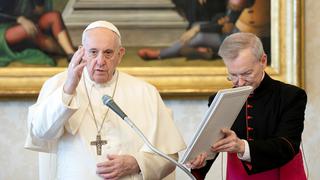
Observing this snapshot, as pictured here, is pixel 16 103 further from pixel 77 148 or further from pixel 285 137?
pixel 285 137

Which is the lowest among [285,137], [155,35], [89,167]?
[89,167]

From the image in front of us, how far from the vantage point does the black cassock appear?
2.31 m

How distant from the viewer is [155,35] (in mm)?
3729

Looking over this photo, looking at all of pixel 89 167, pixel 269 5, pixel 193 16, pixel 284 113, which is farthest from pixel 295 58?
pixel 89 167

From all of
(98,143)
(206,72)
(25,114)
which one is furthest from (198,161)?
(25,114)

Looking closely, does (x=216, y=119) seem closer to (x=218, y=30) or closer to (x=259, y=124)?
(x=259, y=124)

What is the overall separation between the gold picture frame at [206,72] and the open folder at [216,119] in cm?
142

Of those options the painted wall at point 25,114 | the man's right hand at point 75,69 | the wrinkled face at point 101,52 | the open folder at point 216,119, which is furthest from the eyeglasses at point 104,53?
the painted wall at point 25,114

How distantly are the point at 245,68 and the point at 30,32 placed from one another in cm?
181

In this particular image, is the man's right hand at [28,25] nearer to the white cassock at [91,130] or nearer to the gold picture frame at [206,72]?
the gold picture frame at [206,72]

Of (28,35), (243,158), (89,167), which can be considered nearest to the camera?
(243,158)

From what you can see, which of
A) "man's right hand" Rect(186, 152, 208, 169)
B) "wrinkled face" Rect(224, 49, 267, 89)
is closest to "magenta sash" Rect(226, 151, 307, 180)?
"man's right hand" Rect(186, 152, 208, 169)

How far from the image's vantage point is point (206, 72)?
372 cm

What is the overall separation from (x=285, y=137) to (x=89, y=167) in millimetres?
891
